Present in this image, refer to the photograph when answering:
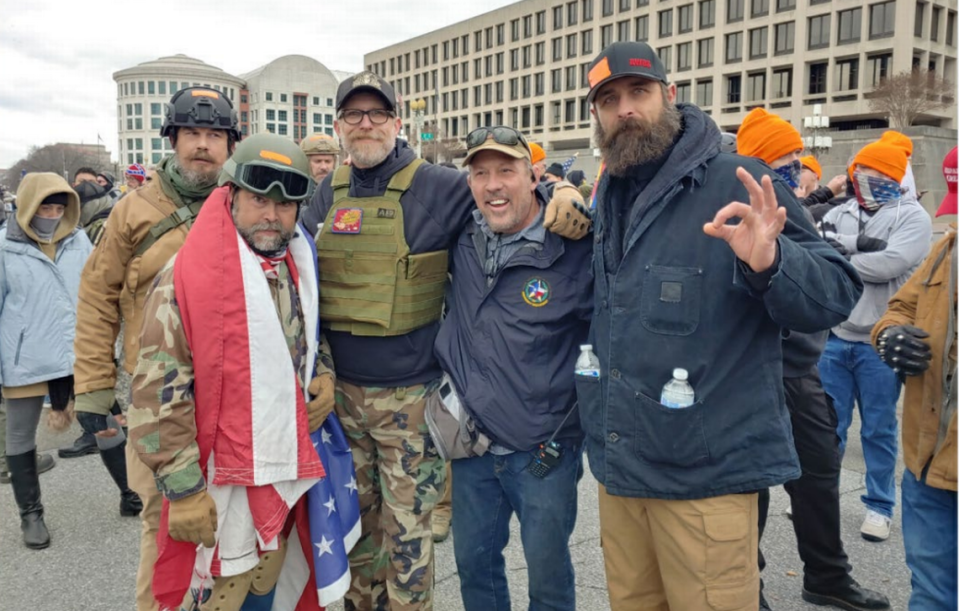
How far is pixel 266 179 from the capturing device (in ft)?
8.46

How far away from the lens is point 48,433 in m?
6.22

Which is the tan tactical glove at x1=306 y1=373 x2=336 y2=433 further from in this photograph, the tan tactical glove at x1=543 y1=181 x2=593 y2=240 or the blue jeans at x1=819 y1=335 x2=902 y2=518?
the blue jeans at x1=819 y1=335 x2=902 y2=518

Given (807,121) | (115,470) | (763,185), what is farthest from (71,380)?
(807,121)

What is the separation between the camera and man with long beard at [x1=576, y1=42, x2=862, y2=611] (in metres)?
2.19

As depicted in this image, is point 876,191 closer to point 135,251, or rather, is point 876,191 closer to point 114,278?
point 135,251

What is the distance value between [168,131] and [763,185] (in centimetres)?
273

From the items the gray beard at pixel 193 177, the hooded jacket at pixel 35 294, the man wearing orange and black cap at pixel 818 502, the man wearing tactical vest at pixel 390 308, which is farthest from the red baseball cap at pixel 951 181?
the hooded jacket at pixel 35 294

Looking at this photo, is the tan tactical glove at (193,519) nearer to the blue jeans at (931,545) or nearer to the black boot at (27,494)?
the black boot at (27,494)

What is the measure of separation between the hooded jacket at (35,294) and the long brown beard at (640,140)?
363 centimetres

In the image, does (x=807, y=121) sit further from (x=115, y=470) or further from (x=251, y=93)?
(x=251, y=93)

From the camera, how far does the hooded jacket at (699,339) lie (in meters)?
2.19

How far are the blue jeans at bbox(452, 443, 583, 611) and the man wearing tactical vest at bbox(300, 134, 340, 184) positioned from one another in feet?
12.8

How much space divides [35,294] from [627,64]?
4.21 metres

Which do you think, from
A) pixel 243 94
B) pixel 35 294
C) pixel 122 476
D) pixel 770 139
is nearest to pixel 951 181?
pixel 770 139
